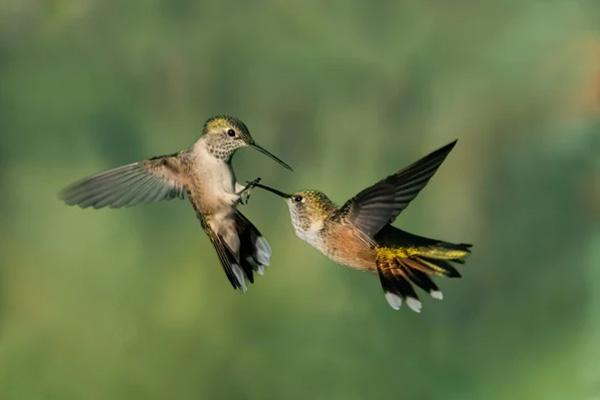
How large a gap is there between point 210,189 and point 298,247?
1069 mm

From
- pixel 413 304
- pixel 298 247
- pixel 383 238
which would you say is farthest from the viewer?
pixel 298 247

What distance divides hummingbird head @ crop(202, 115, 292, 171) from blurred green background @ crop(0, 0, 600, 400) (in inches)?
42.8

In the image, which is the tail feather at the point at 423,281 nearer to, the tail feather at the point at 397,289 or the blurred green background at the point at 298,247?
the tail feather at the point at 397,289

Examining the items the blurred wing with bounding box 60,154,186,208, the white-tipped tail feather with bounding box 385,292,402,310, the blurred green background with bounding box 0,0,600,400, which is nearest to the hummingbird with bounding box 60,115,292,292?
the blurred wing with bounding box 60,154,186,208

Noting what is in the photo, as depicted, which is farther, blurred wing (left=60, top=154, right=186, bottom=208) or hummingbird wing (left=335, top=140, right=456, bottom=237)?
blurred wing (left=60, top=154, right=186, bottom=208)

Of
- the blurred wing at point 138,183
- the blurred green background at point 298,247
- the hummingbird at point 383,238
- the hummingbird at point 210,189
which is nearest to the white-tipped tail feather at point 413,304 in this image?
the hummingbird at point 383,238

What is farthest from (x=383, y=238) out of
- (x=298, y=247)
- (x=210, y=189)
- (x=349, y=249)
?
(x=298, y=247)

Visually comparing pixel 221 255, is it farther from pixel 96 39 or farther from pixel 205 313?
pixel 96 39

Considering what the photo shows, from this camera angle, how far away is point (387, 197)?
0.56m

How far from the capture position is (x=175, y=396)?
1778mm

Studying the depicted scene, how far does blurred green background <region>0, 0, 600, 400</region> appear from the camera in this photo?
1.71 m

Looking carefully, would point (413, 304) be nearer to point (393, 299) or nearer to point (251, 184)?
point (393, 299)

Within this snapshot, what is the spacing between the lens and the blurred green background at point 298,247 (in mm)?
1713

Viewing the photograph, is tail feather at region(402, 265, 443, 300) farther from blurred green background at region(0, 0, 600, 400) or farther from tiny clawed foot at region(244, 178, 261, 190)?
blurred green background at region(0, 0, 600, 400)
